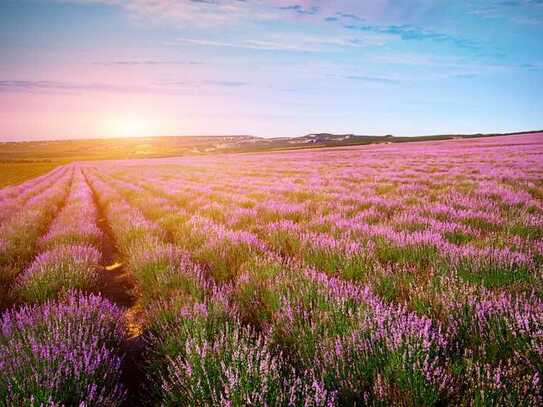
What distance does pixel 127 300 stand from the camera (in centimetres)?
488

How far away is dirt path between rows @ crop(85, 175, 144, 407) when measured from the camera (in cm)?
268

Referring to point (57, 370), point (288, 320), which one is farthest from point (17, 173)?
point (288, 320)

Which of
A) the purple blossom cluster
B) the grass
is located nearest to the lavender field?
the purple blossom cluster

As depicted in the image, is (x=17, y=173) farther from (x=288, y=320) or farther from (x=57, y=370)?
(x=288, y=320)

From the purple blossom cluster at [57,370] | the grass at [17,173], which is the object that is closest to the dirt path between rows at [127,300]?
the purple blossom cluster at [57,370]

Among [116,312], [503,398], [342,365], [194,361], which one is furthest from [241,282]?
[503,398]

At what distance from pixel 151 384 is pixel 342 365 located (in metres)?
1.51

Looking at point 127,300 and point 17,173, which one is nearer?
point 127,300

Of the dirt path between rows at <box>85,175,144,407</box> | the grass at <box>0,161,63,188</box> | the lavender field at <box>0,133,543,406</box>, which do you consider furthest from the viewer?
the grass at <box>0,161,63,188</box>

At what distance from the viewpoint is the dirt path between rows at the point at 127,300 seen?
268 cm

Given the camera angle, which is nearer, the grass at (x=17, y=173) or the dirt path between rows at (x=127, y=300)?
the dirt path between rows at (x=127, y=300)

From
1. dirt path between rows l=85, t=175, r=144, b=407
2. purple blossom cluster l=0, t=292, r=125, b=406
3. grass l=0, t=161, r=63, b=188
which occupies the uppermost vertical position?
purple blossom cluster l=0, t=292, r=125, b=406

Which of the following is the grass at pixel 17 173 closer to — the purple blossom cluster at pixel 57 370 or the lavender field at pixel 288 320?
the lavender field at pixel 288 320

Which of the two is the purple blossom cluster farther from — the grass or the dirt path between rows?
the grass
